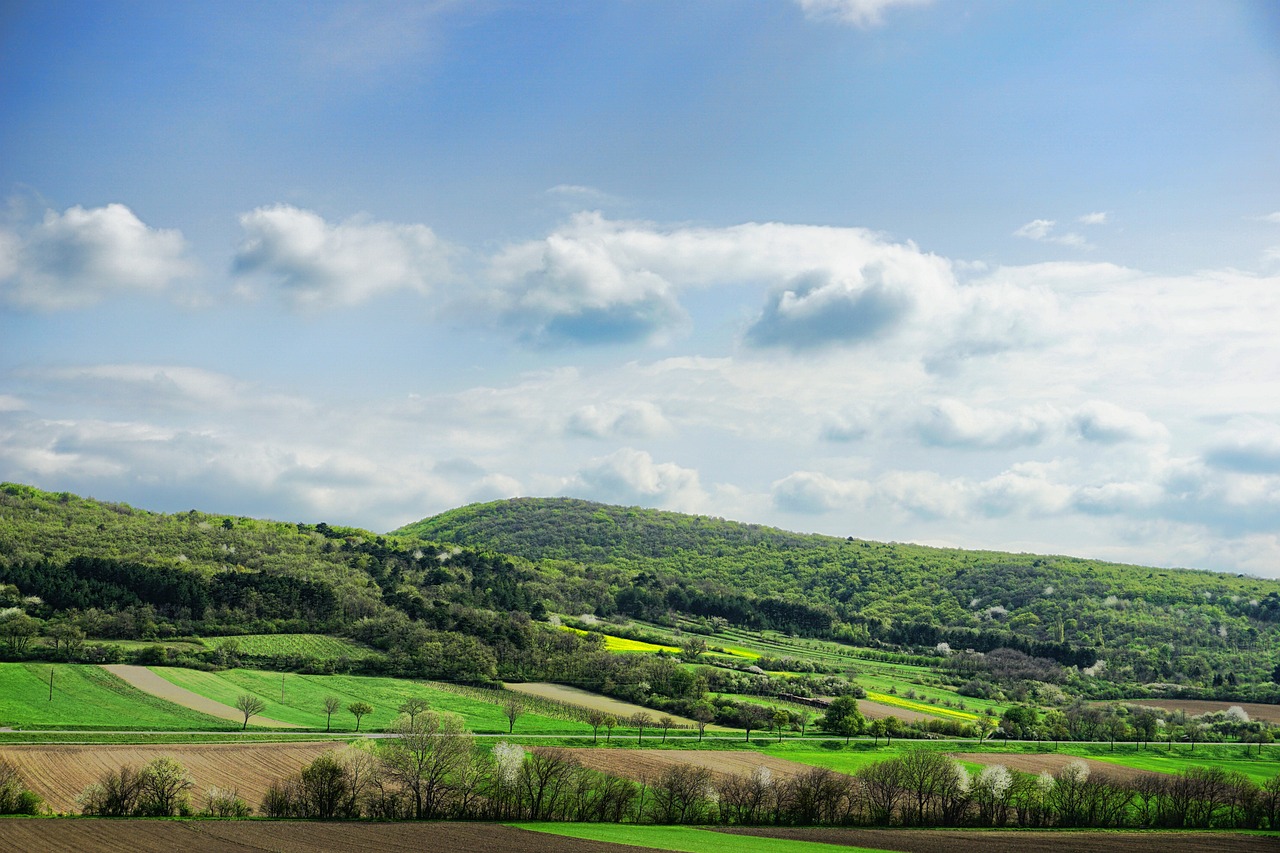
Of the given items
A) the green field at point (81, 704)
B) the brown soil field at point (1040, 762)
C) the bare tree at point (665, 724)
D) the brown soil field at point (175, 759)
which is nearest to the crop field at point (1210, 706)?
the brown soil field at point (1040, 762)

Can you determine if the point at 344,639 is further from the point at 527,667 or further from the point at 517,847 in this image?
the point at 517,847

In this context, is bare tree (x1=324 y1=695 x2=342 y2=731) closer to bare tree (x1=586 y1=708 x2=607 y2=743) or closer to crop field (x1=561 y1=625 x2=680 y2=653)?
bare tree (x1=586 y1=708 x2=607 y2=743)

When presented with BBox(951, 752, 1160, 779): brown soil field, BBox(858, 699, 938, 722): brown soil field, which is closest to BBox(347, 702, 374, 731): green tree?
BBox(858, 699, 938, 722): brown soil field

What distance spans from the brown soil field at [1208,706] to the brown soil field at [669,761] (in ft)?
203

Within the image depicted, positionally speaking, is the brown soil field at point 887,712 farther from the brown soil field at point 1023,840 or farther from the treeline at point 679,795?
the brown soil field at point 1023,840

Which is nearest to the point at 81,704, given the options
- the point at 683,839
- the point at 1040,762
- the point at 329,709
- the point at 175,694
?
the point at 175,694

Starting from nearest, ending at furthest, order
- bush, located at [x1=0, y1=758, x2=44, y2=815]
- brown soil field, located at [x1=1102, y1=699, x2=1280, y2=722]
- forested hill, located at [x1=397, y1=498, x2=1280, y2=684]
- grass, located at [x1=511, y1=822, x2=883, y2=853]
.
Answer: bush, located at [x1=0, y1=758, x2=44, y2=815]
grass, located at [x1=511, y1=822, x2=883, y2=853]
brown soil field, located at [x1=1102, y1=699, x2=1280, y2=722]
forested hill, located at [x1=397, y1=498, x2=1280, y2=684]

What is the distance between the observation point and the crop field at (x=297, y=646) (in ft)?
319

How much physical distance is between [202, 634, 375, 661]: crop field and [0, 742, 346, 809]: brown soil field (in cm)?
3684

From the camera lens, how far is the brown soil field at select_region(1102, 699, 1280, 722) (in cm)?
10031

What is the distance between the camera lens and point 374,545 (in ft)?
534

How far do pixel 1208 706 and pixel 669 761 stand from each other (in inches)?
3084

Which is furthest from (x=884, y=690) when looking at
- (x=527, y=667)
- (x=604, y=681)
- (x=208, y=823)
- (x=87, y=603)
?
(x=87, y=603)

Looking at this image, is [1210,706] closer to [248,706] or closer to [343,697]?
[343,697]
